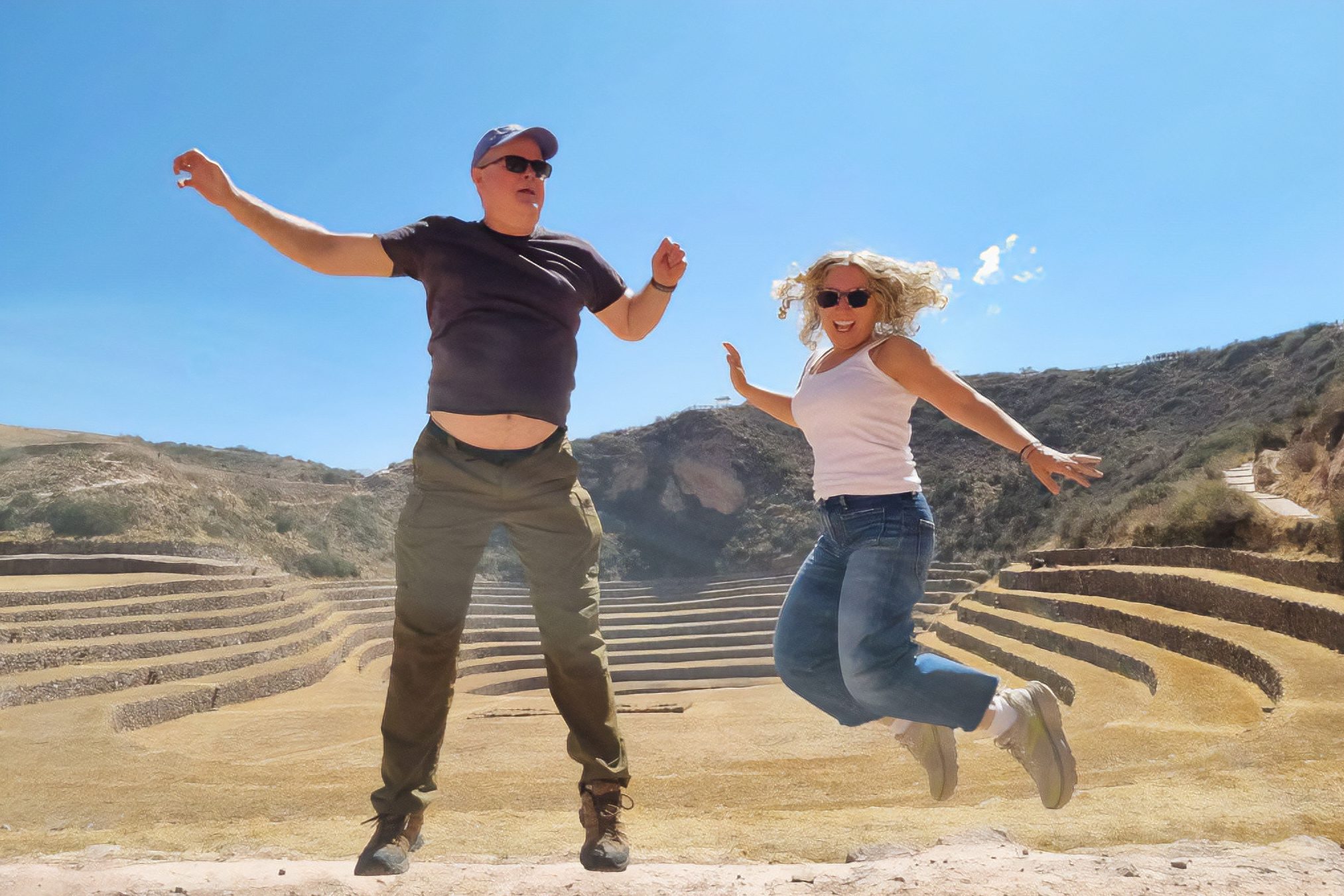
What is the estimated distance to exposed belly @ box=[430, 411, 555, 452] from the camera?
2697 mm

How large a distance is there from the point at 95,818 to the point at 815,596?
4735 mm

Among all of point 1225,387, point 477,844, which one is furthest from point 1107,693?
point 1225,387

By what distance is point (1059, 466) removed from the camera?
252cm

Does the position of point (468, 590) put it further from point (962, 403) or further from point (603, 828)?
point (962, 403)

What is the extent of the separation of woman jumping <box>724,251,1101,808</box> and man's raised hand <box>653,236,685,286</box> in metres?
0.48

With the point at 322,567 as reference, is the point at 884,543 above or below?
above

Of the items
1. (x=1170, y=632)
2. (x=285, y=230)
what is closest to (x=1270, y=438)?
(x=1170, y=632)

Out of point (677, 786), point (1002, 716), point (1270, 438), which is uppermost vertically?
point (1270, 438)

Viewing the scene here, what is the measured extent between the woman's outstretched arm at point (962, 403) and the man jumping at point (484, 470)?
103cm

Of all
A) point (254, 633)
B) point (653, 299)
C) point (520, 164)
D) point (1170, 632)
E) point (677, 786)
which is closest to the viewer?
point (520, 164)

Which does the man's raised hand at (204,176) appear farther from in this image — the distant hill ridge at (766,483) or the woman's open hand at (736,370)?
the distant hill ridge at (766,483)

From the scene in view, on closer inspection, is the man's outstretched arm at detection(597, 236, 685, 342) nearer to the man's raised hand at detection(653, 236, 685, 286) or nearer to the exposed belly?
the man's raised hand at detection(653, 236, 685, 286)

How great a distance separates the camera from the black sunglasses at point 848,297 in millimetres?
2867

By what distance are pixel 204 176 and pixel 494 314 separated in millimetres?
952
